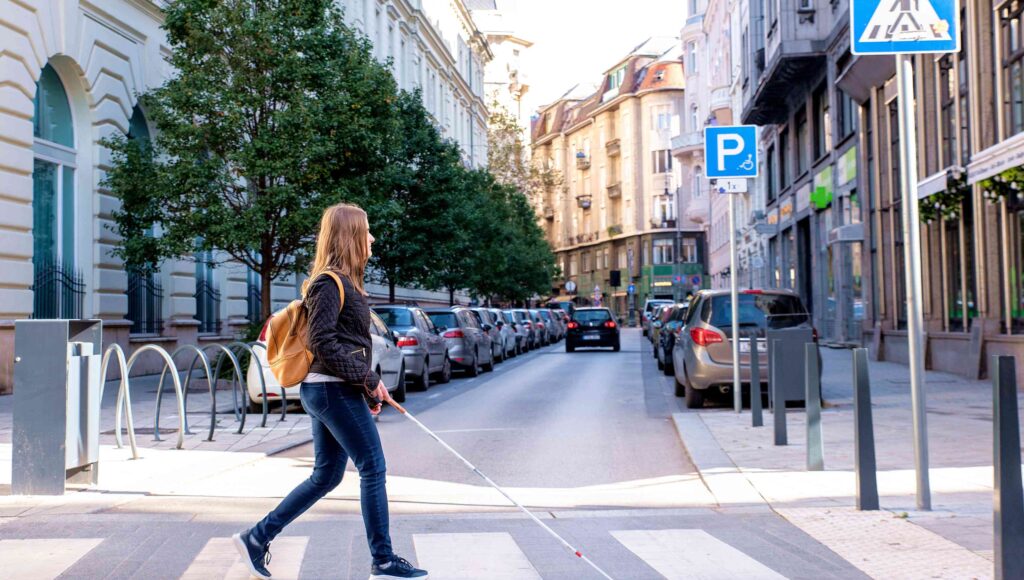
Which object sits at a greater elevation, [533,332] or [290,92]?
[290,92]

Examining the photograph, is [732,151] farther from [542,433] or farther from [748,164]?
[542,433]

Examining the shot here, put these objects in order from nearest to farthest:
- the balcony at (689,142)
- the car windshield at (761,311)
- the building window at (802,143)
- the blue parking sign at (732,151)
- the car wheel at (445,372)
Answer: the blue parking sign at (732,151), the car windshield at (761,311), the car wheel at (445,372), the building window at (802,143), the balcony at (689,142)

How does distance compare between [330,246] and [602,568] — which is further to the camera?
[602,568]

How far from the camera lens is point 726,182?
1454 cm

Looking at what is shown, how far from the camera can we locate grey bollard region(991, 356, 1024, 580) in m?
5.15

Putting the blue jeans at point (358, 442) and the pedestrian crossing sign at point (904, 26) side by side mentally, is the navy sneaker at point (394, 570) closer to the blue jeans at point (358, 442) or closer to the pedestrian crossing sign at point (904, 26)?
the blue jeans at point (358, 442)

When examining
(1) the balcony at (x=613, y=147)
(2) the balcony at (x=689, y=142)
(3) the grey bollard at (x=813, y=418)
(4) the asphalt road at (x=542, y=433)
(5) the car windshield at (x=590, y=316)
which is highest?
(1) the balcony at (x=613, y=147)

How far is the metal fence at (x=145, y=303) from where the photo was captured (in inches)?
899

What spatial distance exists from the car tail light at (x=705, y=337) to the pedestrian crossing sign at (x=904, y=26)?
814 centimetres

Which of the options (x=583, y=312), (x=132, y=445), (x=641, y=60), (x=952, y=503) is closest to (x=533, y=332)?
(x=583, y=312)

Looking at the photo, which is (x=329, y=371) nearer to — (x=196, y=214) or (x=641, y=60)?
(x=196, y=214)

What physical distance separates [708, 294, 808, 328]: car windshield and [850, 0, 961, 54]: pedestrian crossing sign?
8.31 metres

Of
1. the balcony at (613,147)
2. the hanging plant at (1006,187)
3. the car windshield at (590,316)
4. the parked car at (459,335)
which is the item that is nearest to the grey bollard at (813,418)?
the hanging plant at (1006,187)

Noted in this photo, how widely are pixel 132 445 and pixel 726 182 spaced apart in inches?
304
